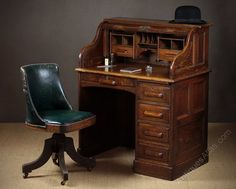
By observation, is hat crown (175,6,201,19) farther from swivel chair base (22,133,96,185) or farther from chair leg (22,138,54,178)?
chair leg (22,138,54,178)

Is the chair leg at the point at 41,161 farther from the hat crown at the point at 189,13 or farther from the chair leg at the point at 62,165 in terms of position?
the hat crown at the point at 189,13

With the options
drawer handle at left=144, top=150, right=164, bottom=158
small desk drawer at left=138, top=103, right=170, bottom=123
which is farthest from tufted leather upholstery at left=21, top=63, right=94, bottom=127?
drawer handle at left=144, top=150, right=164, bottom=158

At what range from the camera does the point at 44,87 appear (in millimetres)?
5633

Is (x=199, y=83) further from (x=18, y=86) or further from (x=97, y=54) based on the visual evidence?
(x=18, y=86)

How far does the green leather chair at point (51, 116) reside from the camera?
5.27 meters

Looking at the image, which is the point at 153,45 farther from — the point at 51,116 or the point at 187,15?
the point at 51,116

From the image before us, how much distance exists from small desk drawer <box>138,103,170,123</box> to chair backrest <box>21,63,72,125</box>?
671 mm

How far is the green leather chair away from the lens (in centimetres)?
527

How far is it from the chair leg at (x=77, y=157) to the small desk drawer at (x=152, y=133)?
0.49 m

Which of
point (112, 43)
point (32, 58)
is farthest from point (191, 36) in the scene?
point (32, 58)

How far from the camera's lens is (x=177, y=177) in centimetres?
546

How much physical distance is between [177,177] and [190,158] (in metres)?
0.30

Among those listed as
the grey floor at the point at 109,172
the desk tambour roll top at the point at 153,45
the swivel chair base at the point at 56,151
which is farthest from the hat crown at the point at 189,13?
the swivel chair base at the point at 56,151

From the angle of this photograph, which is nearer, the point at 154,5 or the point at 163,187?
the point at 163,187
